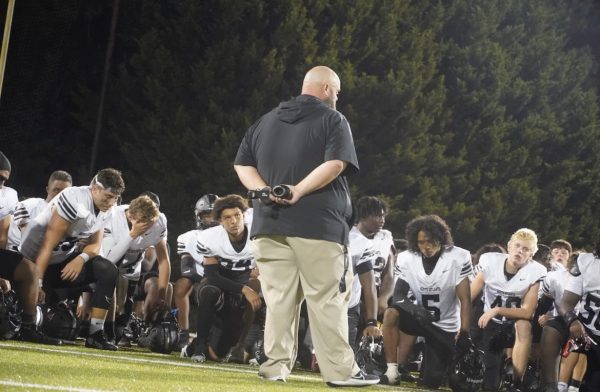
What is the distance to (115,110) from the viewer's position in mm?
30250

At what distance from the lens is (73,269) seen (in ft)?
33.4

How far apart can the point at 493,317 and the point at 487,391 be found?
699 mm

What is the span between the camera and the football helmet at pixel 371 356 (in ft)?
34.2

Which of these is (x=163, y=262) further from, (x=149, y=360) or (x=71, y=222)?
(x=149, y=360)

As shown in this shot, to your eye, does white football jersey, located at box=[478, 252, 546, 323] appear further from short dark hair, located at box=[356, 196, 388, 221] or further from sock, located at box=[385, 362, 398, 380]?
sock, located at box=[385, 362, 398, 380]

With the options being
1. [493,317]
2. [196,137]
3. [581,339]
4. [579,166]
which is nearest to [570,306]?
[581,339]

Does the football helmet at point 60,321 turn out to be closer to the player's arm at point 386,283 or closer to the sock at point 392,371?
the sock at point 392,371

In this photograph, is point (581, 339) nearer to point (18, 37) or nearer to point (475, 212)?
point (18, 37)

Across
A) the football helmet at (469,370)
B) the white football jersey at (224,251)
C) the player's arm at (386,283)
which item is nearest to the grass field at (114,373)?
the football helmet at (469,370)

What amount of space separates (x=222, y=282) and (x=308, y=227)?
3.82 m

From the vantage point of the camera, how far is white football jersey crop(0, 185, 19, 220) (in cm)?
1049

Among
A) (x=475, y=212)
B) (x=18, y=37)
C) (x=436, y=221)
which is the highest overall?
(x=18, y=37)

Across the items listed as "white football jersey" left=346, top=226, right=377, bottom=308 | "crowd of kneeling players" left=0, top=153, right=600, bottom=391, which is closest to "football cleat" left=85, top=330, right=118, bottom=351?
"crowd of kneeling players" left=0, top=153, right=600, bottom=391

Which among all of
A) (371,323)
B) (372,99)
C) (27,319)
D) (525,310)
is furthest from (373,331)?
(372,99)
